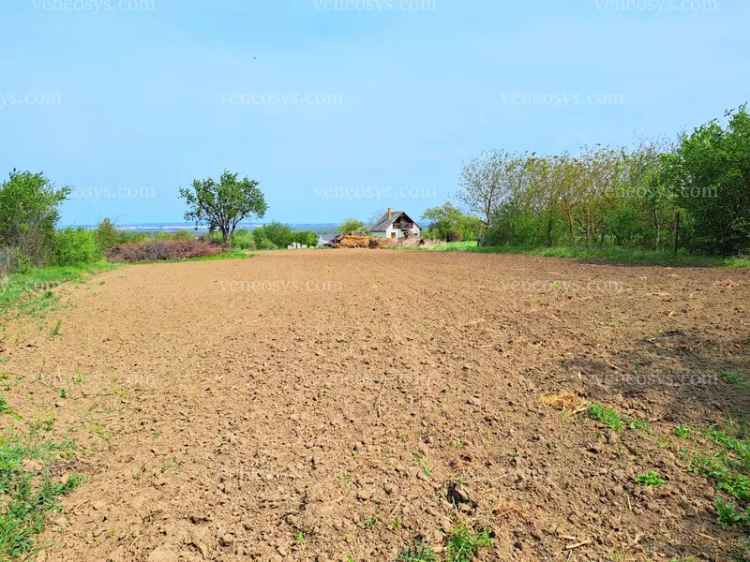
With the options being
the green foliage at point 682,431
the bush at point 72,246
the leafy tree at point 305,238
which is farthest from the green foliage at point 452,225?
the green foliage at point 682,431

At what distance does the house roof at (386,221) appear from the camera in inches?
2692

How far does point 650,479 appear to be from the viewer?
2.87m

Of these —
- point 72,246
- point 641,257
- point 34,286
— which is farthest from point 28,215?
point 641,257

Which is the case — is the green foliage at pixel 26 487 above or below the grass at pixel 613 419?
below

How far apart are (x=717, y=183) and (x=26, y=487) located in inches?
696

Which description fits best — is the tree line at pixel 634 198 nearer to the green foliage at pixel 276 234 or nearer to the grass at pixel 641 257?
the grass at pixel 641 257

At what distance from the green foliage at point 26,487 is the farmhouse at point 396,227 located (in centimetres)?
6319

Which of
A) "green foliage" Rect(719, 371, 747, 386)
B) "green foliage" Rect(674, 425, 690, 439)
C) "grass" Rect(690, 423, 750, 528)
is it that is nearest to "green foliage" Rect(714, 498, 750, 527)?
"grass" Rect(690, 423, 750, 528)

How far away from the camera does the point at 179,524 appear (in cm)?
267

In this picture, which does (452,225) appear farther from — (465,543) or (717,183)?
(465,543)

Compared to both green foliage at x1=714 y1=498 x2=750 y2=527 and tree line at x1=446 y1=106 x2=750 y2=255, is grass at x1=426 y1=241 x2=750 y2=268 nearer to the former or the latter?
tree line at x1=446 y1=106 x2=750 y2=255

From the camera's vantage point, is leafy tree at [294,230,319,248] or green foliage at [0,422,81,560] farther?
leafy tree at [294,230,319,248]

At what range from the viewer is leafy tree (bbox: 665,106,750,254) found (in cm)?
1367

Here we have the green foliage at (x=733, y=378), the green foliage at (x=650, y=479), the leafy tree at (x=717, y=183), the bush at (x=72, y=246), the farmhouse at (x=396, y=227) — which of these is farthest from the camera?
the farmhouse at (x=396, y=227)
